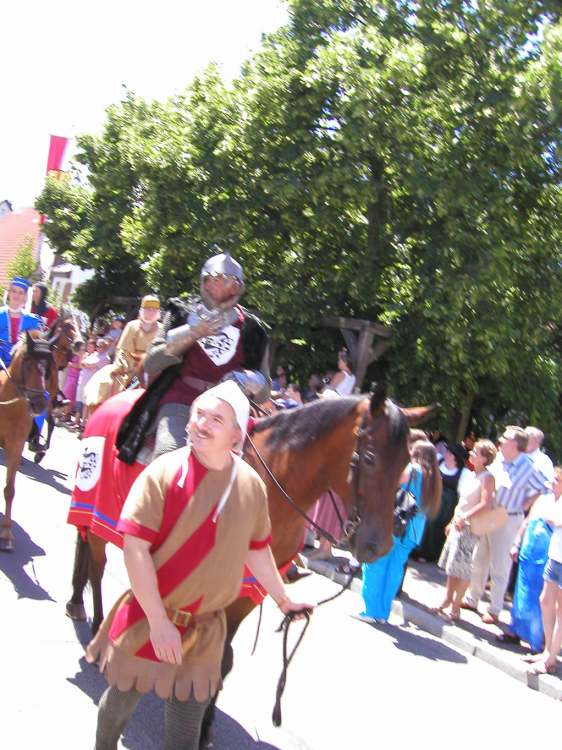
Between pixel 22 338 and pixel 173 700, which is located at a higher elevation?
pixel 22 338

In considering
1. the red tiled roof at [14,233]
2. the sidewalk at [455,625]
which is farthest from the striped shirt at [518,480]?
the red tiled roof at [14,233]

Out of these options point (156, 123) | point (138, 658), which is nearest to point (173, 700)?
point (138, 658)

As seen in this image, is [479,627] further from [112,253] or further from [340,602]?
[112,253]

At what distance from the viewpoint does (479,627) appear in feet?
30.3

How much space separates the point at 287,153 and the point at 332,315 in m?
3.14

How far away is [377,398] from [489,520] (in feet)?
16.9

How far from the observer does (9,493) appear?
25.6ft

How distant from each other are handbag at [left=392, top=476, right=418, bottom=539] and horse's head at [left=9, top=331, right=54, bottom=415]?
3.53 m

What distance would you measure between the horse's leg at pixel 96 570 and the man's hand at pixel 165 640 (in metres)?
2.58

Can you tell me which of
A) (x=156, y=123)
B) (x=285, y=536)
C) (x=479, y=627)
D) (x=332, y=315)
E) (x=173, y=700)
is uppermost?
(x=156, y=123)

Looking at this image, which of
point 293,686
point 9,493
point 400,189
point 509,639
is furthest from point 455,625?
point 400,189

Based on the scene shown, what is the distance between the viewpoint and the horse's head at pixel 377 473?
14.7 ft

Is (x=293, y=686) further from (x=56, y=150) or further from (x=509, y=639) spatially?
(x=56, y=150)

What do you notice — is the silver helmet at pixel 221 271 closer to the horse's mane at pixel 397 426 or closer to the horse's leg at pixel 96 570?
the horse's mane at pixel 397 426
